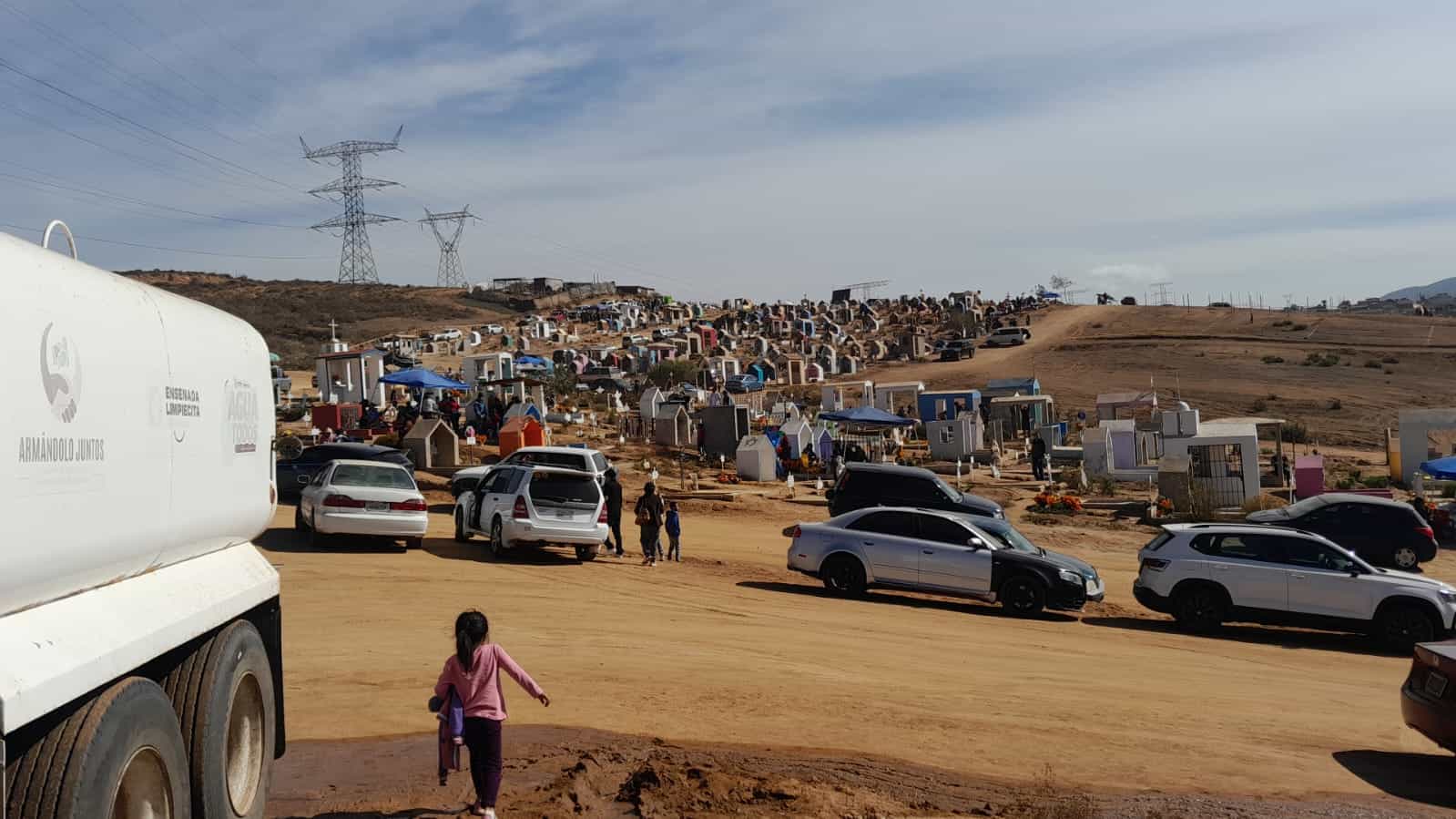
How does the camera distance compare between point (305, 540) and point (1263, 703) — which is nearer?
point (1263, 703)

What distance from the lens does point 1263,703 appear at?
1210 cm

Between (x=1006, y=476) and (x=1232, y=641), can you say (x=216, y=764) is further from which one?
(x=1006, y=476)

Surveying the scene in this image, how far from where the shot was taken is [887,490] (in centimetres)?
2275

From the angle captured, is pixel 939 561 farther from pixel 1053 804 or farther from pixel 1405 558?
pixel 1405 558

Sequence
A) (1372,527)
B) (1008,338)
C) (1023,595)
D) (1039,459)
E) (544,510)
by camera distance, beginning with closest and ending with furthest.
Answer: (1023,595) → (544,510) → (1372,527) → (1039,459) → (1008,338)

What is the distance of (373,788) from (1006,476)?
30435 mm

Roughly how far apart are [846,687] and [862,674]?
A: 0.72m

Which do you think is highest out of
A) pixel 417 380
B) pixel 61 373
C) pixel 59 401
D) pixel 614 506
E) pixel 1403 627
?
pixel 417 380

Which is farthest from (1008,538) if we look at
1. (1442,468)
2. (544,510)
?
(1442,468)

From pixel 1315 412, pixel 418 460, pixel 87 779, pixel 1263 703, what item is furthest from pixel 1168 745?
pixel 1315 412

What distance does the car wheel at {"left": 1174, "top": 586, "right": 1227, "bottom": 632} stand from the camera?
16922mm

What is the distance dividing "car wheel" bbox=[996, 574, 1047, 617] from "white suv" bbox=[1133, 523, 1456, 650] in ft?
4.70

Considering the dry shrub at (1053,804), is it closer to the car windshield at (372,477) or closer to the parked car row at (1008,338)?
the car windshield at (372,477)

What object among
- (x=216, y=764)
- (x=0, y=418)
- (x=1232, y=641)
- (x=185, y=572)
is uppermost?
(x=0, y=418)
